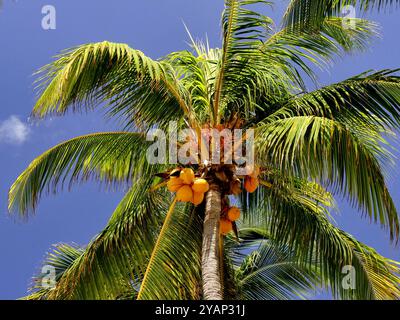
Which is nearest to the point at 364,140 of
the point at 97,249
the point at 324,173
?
the point at 324,173

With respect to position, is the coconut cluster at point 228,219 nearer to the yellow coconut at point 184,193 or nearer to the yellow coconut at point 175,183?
the yellow coconut at point 184,193

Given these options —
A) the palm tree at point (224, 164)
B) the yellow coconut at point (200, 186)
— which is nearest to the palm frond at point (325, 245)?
the palm tree at point (224, 164)

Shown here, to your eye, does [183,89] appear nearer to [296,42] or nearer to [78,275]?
[296,42]

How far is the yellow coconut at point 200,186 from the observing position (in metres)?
8.57

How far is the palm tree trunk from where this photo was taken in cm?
838

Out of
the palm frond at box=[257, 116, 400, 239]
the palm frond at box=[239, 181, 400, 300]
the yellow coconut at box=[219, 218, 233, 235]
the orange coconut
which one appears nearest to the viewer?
the palm frond at box=[257, 116, 400, 239]

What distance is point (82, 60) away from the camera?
8844 mm

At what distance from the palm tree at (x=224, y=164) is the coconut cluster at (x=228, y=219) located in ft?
0.19

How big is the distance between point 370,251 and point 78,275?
3850 mm

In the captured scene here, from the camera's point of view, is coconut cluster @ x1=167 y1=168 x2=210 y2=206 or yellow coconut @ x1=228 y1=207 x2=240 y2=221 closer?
coconut cluster @ x1=167 y1=168 x2=210 y2=206

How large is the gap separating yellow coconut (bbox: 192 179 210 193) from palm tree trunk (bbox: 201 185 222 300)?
335 mm

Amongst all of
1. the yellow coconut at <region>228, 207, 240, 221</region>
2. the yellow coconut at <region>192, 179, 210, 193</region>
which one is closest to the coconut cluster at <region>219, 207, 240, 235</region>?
the yellow coconut at <region>228, 207, 240, 221</region>

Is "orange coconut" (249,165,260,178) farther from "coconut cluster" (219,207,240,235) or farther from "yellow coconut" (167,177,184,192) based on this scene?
"yellow coconut" (167,177,184,192)

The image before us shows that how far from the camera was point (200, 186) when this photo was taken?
8.58 m
